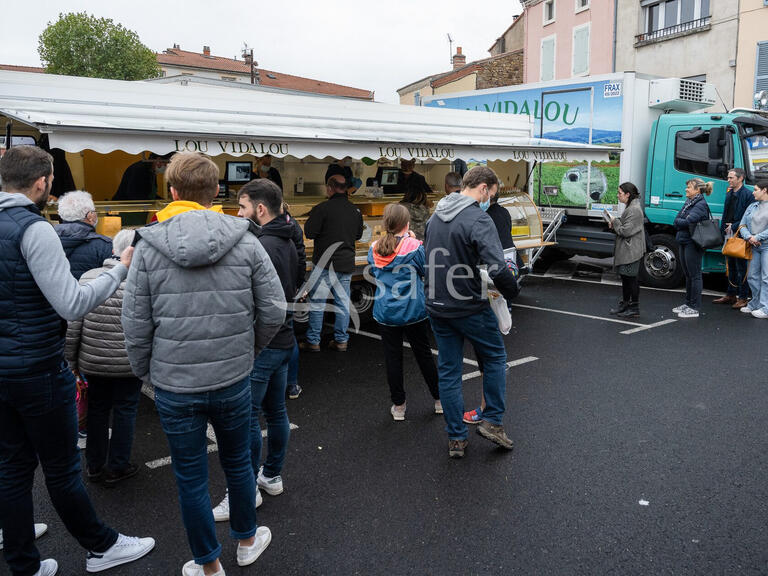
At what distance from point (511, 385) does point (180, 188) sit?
383cm

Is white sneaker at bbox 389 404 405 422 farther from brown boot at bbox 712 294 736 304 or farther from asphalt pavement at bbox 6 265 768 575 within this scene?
brown boot at bbox 712 294 736 304

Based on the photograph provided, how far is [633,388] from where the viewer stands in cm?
557

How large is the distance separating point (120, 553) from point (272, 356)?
1143 mm

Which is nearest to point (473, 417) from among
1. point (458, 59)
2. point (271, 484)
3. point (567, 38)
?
point (271, 484)

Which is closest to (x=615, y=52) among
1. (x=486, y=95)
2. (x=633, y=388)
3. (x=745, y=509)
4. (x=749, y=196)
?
(x=486, y=95)

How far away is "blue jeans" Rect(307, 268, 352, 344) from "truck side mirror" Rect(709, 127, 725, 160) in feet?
20.4

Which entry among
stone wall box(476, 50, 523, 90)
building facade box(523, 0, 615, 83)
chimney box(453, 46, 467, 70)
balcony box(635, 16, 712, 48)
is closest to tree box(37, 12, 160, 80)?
chimney box(453, 46, 467, 70)

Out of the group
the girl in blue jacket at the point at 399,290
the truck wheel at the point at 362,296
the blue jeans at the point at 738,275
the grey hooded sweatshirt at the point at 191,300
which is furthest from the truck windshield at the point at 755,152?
the grey hooded sweatshirt at the point at 191,300

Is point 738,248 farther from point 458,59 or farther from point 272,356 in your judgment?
point 458,59

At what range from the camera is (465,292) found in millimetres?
4008

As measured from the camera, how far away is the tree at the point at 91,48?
38.6 m

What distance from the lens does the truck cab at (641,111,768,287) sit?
963 cm

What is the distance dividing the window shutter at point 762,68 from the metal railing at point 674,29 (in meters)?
2.26

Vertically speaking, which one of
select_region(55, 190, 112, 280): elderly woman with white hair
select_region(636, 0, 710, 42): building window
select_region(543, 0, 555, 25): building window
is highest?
select_region(543, 0, 555, 25): building window
